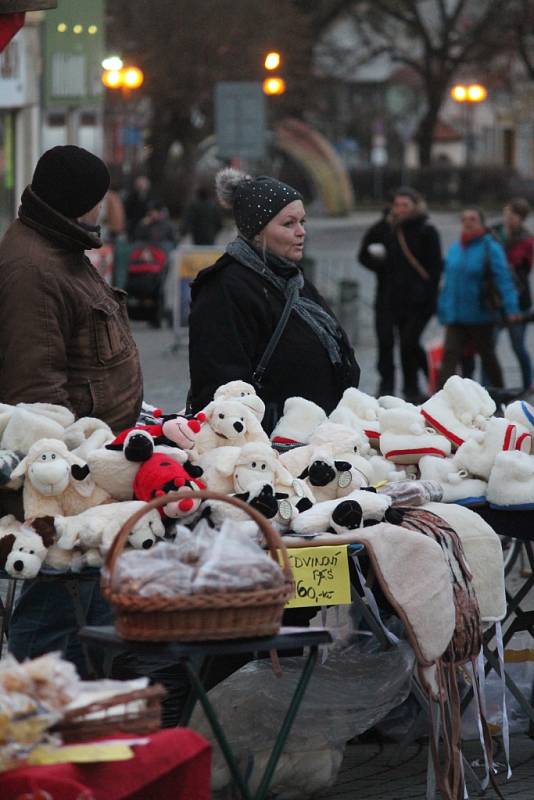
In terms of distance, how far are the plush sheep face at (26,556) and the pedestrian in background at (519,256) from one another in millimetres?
10412

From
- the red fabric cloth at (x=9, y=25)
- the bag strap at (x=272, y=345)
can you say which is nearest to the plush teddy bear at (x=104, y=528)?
the bag strap at (x=272, y=345)

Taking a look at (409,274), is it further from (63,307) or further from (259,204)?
(63,307)

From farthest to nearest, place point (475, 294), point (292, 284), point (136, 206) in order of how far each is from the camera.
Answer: point (136, 206), point (475, 294), point (292, 284)

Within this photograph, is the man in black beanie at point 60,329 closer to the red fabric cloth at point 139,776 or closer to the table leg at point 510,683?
the table leg at point 510,683

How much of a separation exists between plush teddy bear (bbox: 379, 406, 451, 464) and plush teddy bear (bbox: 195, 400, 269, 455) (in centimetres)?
50

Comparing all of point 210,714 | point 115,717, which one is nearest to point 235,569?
point 210,714

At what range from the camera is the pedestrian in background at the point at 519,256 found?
1497 cm

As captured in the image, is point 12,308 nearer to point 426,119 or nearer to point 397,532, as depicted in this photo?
point 397,532

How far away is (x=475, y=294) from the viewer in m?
13.8

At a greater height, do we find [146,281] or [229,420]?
[229,420]

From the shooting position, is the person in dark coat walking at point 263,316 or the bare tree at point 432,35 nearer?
the person in dark coat walking at point 263,316

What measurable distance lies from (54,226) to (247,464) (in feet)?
3.24

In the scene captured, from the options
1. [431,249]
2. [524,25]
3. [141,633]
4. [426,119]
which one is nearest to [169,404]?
[431,249]

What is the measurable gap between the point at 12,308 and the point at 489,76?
177ft
